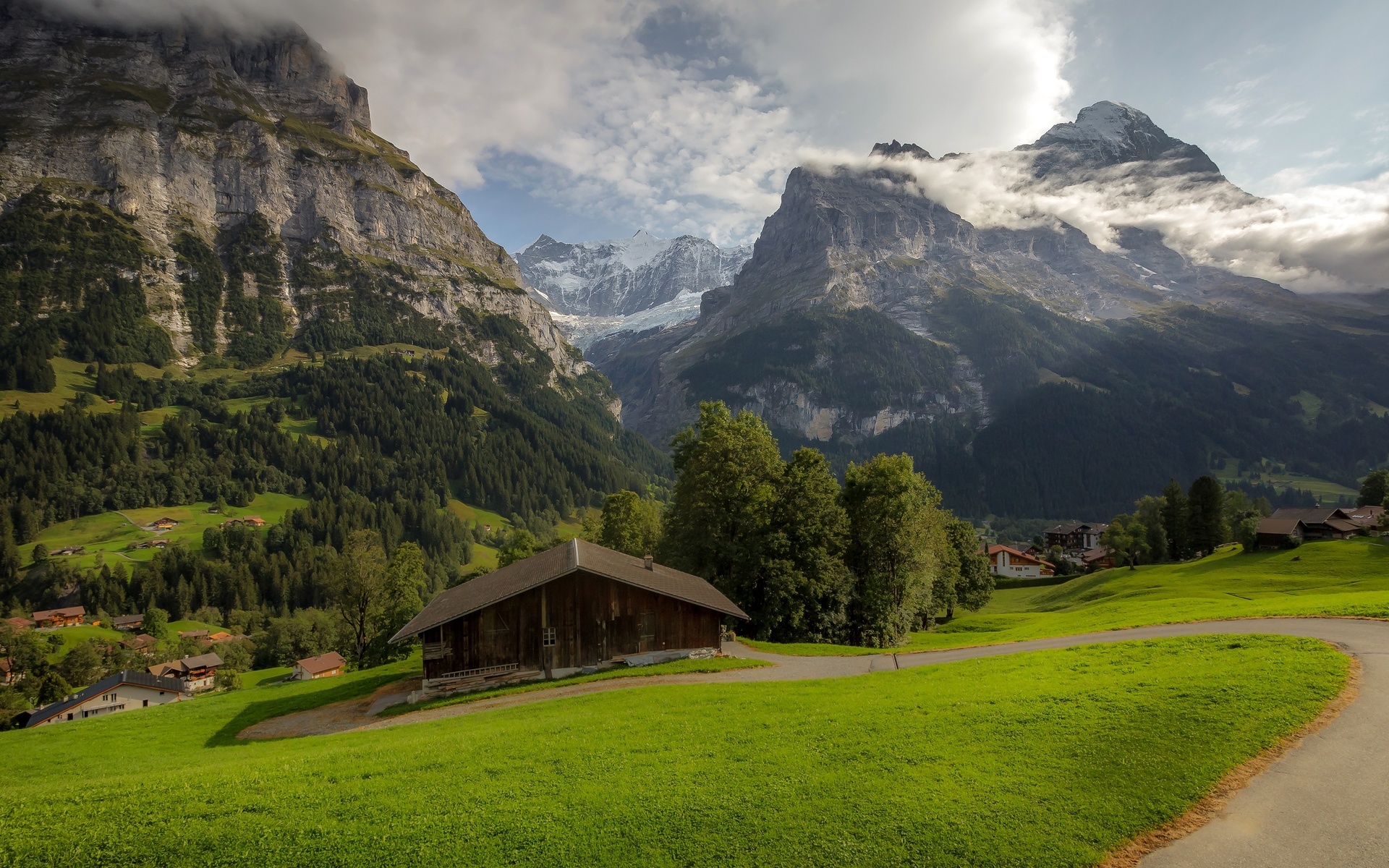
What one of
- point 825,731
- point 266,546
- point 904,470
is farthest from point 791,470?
point 266,546

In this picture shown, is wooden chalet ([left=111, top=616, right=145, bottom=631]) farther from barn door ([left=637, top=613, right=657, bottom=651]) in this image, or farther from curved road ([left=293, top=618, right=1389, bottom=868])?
curved road ([left=293, top=618, right=1389, bottom=868])

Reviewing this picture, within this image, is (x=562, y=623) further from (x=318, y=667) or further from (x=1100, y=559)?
(x=1100, y=559)

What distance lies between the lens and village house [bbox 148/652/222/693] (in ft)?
308

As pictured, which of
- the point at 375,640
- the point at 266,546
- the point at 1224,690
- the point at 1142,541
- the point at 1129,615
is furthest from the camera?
the point at 266,546

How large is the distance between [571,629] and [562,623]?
1.91 feet

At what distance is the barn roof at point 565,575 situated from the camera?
32.7 m

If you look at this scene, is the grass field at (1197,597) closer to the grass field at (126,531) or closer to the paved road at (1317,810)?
the paved road at (1317,810)

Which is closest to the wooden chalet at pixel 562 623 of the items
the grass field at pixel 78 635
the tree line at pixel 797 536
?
the tree line at pixel 797 536

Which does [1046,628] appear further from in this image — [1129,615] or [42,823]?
[42,823]

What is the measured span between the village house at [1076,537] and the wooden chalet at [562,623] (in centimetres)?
17493

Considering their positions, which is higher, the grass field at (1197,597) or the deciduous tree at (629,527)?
the deciduous tree at (629,527)

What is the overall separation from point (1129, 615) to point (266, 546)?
560 feet

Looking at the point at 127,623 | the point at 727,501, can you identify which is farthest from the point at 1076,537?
the point at 127,623

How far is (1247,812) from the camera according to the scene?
1181 centimetres
